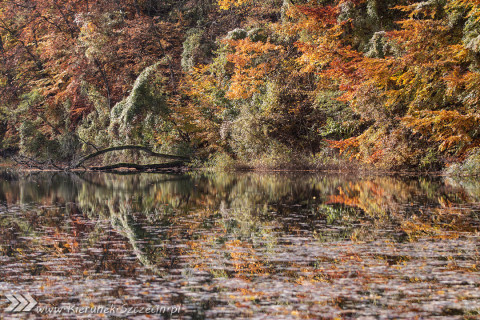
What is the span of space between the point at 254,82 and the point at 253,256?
18.5 m

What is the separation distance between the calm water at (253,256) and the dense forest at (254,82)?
6.13 meters

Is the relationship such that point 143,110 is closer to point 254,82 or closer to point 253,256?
point 254,82

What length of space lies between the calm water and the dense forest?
20.1ft

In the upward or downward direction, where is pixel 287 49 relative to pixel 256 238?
upward

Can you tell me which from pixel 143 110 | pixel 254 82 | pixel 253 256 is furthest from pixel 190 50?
pixel 253 256

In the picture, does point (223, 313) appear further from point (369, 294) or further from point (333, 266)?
point (333, 266)

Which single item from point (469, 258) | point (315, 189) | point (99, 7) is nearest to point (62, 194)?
point (315, 189)

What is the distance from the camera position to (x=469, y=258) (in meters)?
6.50

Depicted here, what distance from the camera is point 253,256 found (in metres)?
6.89

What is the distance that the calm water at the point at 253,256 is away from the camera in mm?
4961

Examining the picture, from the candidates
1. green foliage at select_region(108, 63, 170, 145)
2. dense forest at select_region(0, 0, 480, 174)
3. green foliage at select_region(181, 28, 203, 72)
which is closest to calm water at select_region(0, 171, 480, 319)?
dense forest at select_region(0, 0, 480, 174)

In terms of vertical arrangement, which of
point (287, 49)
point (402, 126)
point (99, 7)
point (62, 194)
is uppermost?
point (99, 7)

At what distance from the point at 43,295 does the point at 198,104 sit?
74.1 feet

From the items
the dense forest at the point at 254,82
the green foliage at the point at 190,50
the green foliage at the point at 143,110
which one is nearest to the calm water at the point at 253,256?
the dense forest at the point at 254,82
